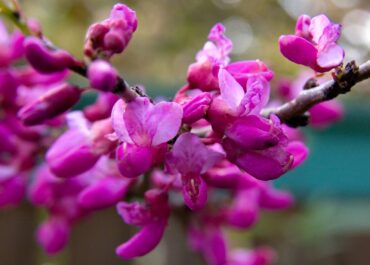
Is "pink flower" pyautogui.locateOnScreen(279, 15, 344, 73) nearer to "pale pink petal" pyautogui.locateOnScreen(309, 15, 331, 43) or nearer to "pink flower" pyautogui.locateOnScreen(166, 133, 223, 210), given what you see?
"pale pink petal" pyautogui.locateOnScreen(309, 15, 331, 43)

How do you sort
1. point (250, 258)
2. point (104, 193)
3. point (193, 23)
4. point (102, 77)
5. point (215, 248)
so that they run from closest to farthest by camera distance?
1. point (102, 77)
2. point (104, 193)
3. point (215, 248)
4. point (250, 258)
5. point (193, 23)

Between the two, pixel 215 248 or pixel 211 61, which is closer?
pixel 211 61

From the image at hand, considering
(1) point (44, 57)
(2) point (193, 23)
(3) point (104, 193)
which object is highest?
(1) point (44, 57)

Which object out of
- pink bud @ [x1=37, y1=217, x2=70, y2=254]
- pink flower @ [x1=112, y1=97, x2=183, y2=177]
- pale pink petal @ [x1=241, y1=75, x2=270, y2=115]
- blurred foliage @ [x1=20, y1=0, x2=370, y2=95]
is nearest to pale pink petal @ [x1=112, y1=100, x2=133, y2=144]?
pink flower @ [x1=112, y1=97, x2=183, y2=177]

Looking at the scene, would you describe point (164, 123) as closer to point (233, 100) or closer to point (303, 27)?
point (233, 100)

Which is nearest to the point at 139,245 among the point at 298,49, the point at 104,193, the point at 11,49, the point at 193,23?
the point at 104,193

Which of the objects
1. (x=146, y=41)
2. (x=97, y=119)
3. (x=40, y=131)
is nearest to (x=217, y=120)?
(x=97, y=119)
